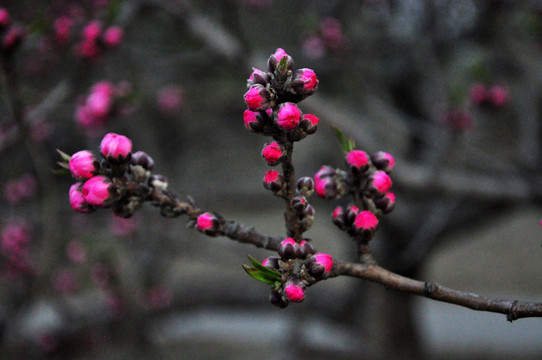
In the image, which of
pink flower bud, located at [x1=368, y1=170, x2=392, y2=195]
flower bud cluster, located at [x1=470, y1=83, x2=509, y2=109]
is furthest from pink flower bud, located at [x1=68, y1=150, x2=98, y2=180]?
flower bud cluster, located at [x1=470, y1=83, x2=509, y2=109]

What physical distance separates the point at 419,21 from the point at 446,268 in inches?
326

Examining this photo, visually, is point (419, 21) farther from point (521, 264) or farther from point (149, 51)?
point (521, 264)

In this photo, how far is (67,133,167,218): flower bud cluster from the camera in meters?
0.84

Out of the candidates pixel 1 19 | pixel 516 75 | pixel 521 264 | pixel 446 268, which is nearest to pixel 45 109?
pixel 1 19

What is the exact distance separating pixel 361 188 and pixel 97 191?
20.0 inches

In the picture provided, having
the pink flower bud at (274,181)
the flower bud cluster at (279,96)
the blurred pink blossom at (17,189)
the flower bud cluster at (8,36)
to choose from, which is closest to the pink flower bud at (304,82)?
the flower bud cluster at (279,96)

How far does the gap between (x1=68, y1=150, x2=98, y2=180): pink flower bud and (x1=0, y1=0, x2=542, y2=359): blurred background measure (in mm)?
642

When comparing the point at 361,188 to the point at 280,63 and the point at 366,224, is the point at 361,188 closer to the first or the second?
the point at 366,224

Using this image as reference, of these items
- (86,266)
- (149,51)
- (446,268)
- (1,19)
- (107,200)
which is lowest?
(107,200)

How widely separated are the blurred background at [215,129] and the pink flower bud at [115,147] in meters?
0.66

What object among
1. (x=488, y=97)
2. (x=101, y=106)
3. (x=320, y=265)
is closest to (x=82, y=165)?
(x=320, y=265)

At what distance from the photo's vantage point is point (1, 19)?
4.17ft

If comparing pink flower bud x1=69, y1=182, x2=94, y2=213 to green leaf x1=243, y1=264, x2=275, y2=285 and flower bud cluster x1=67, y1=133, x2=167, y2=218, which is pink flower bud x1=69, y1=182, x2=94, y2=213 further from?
green leaf x1=243, y1=264, x2=275, y2=285

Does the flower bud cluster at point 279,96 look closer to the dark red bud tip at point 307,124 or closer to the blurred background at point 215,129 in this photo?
the dark red bud tip at point 307,124
